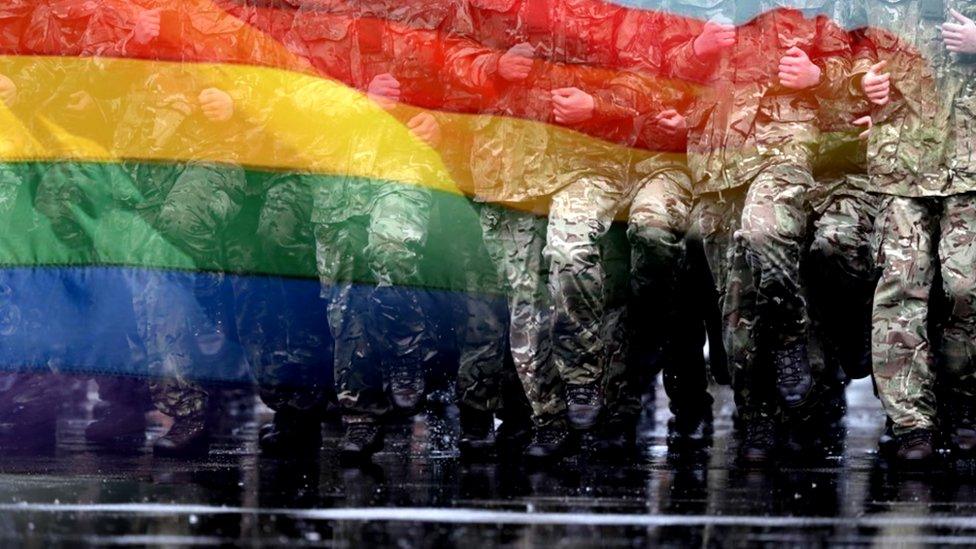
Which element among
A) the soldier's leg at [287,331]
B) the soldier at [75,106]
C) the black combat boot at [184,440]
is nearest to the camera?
the black combat boot at [184,440]

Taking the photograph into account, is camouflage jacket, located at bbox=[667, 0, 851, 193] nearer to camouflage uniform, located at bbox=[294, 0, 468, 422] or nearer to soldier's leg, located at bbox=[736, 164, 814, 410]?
soldier's leg, located at bbox=[736, 164, 814, 410]

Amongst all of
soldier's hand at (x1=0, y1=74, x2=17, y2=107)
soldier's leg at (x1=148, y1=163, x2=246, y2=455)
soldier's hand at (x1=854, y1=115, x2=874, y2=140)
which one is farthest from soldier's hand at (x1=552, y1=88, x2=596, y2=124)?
soldier's hand at (x1=0, y1=74, x2=17, y2=107)

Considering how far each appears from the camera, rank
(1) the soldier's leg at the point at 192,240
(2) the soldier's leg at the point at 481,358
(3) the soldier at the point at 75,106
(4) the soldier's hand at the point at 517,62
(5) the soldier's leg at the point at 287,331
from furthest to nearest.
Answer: (3) the soldier at the point at 75,106, (5) the soldier's leg at the point at 287,331, (1) the soldier's leg at the point at 192,240, (2) the soldier's leg at the point at 481,358, (4) the soldier's hand at the point at 517,62

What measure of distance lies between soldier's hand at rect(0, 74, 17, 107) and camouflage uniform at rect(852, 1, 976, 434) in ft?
14.0

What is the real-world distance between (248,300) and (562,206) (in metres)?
1.82

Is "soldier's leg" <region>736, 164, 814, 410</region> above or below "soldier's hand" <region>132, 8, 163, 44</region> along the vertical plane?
below

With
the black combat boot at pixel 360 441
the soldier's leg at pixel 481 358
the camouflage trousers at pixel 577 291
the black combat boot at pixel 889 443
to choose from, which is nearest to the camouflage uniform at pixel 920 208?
the black combat boot at pixel 889 443

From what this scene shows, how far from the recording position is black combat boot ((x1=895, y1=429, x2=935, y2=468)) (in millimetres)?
7543

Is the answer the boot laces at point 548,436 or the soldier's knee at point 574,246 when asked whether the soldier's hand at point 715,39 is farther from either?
the boot laces at point 548,436

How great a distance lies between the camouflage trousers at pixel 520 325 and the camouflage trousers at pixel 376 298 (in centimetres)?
25

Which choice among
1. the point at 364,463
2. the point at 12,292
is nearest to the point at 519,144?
the point at 364,463

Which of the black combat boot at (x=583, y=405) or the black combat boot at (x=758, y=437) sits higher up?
the black combat boot at (x=583, y=405)

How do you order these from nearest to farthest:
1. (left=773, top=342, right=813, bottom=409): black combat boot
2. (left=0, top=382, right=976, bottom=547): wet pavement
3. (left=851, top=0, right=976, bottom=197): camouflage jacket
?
(left=0, top=382, right=976, bottom=547): wet pavement → (left=851, top=0, right=976, bottom=197): camouflage jacket → (left=773, top=342, right=813, bottom=409): black combat boot

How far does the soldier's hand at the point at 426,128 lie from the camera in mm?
8797
